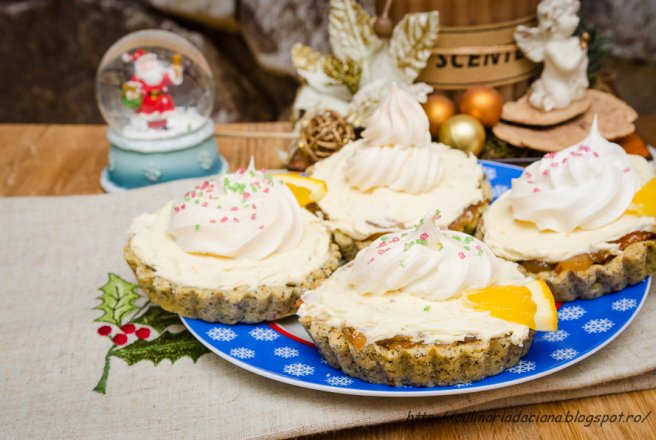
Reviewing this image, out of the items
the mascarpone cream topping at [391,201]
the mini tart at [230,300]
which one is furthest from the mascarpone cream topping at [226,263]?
the mascarpone cream topping at [391,201]

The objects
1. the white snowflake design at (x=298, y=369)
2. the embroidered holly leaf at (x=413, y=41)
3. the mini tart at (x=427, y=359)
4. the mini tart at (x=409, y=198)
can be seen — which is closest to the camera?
the mini tart at (x=427, y=359)

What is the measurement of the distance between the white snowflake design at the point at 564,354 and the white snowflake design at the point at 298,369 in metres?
0.59

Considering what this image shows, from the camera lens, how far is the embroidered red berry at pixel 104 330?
2.21 metres

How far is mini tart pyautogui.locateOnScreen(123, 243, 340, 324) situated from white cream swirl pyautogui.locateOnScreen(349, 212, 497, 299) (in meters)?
0.25

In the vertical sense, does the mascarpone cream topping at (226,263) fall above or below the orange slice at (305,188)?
below

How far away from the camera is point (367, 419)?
1.81 meters

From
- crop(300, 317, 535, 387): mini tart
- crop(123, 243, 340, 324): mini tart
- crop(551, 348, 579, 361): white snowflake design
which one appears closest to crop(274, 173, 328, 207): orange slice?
crop(123, 243, 340, 324): mini tart

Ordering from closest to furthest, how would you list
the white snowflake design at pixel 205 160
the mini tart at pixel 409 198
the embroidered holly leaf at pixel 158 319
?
the embroidered holly leaf at pixel 158 319 < the mini tart at pixel 409 198 < the white snowflake design at pixel 205 160

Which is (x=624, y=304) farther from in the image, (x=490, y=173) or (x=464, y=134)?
(x=464, y=134)

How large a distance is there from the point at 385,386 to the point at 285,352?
31cm

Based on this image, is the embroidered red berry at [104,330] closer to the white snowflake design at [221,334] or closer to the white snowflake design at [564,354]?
the white snowflake design at [221,334]

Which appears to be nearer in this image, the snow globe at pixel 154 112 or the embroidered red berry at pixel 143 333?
the embroidered red berry at pixel 143 333

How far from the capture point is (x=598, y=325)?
6.47 feet

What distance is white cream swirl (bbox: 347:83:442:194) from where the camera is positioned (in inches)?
97.5
